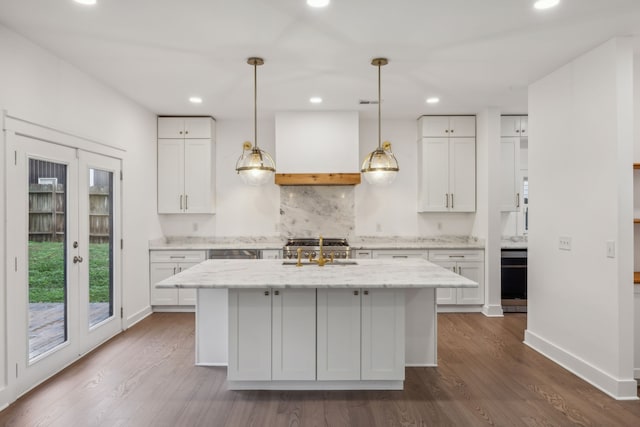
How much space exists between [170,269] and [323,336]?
2984 mm

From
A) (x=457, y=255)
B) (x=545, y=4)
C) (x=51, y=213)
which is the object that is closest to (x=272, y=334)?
(x=51, y=213)

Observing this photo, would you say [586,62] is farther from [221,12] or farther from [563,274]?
[221,12]

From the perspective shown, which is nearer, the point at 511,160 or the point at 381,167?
the point at 381,167

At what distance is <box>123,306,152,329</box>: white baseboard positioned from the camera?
4609 millimetres

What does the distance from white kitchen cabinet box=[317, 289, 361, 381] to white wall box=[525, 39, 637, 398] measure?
188cm

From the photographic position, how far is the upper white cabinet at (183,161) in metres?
5.46

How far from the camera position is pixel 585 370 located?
321 cm

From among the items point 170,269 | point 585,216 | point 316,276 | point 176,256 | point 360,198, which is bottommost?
point 170,269

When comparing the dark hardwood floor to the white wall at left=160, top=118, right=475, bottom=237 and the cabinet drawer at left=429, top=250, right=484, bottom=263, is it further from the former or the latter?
the white wall at left=160, top=118, right=475, bottom=237

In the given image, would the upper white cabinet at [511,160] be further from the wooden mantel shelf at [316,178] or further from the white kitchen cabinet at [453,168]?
the wooden mantel shelf at [316,178]

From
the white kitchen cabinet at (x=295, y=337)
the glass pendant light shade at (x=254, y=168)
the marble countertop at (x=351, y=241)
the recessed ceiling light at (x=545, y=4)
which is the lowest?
the white kitchen cabinet at (x=295, y=337)

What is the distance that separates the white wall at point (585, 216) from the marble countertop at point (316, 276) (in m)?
1.19

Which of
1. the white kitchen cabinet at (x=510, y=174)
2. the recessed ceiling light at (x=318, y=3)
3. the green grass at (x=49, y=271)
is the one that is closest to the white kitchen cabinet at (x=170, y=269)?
the green grass at (x=49, y=271)

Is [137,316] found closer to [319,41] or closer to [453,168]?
[319,41]
